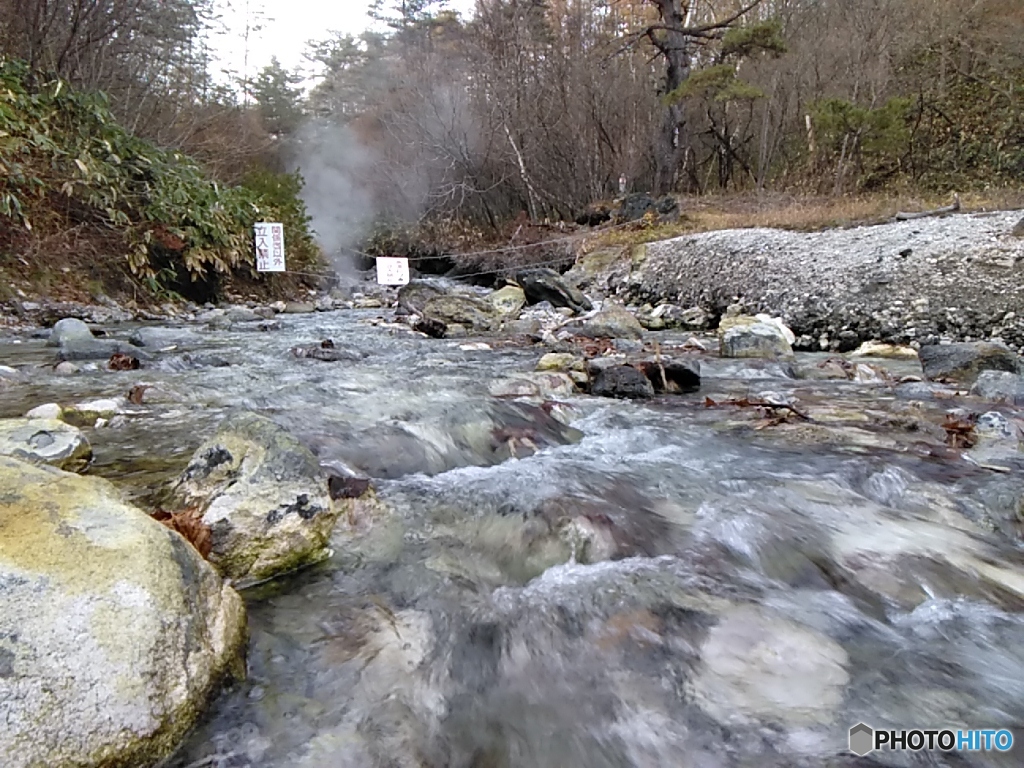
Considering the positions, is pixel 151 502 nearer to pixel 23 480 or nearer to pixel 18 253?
pixel 23 480

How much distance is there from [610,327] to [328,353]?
254 cm

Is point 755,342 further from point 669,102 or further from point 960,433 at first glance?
Answer: point 669,102

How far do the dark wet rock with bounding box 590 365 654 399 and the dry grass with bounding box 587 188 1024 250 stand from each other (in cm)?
459

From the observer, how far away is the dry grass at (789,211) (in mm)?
6855

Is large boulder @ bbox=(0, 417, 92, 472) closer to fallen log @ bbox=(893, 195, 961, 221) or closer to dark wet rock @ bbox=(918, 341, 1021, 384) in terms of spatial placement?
dark wet rock @ bbox=(918, 341, 1021, 384)

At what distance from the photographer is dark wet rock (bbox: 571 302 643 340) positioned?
5.48 metres

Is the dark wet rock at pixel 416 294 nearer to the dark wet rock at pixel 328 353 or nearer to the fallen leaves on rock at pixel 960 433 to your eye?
the dark wet rock at pixel 328 353

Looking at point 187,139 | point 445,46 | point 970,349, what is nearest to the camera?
point 970,349

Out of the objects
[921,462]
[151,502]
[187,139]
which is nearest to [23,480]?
[151,502]

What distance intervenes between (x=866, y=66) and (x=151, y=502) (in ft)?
46.1

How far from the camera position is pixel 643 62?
44.8ft

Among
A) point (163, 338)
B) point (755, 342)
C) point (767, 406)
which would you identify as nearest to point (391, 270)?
point (163, 338)

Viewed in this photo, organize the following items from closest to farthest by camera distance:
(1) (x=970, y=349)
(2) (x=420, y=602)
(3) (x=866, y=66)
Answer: (2) (x=420, y=602), (1) (x=970, y=349), (3) (x=866, y=66)

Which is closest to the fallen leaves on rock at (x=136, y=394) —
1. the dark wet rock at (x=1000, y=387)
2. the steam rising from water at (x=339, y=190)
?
the dark wet rock at (x=1000, y=387)
